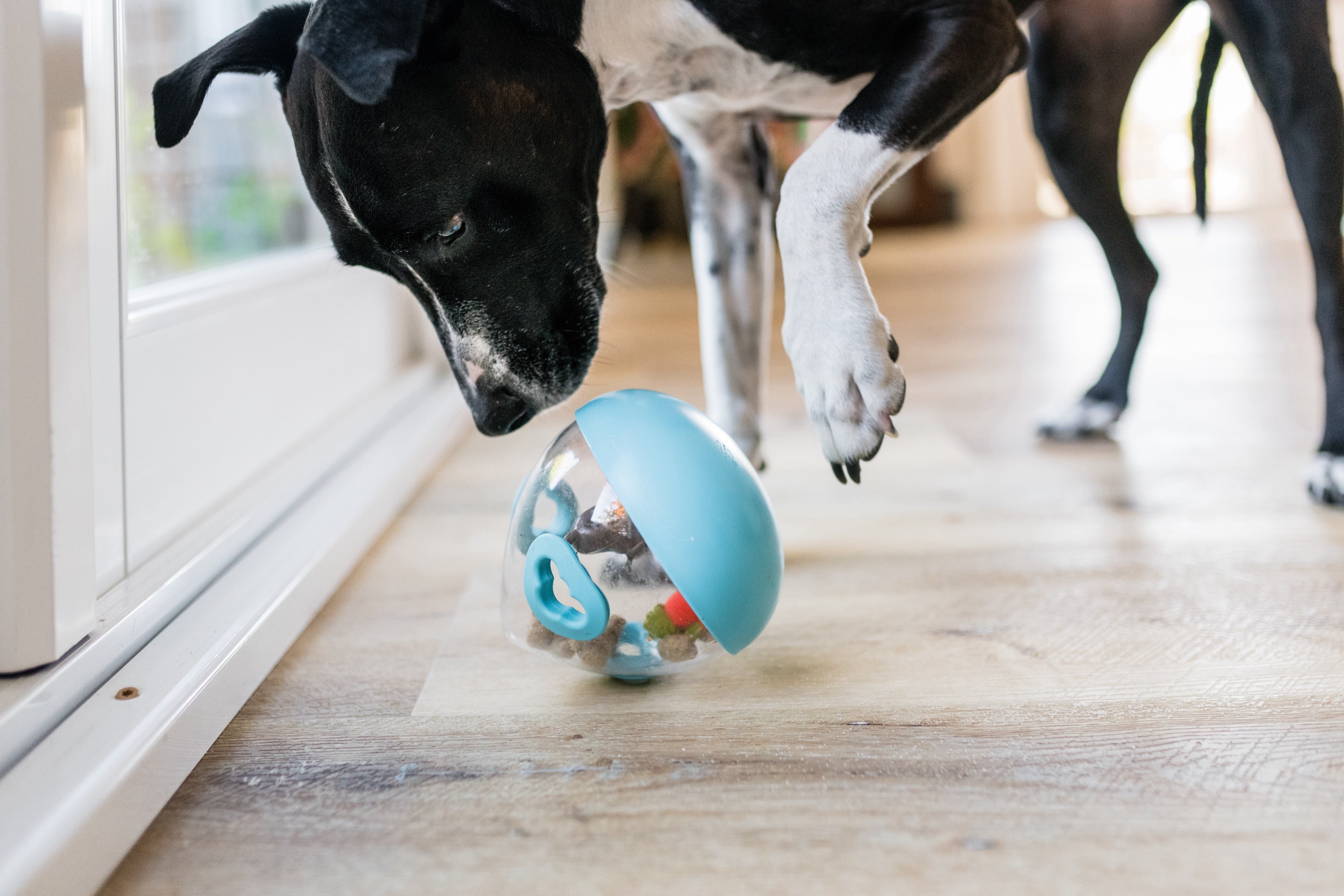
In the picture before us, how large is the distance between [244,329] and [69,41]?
73 centimetres

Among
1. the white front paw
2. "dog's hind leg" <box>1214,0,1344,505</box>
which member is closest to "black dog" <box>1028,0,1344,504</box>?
"dog's hind leg" <box>1214,0,1344,505</box>

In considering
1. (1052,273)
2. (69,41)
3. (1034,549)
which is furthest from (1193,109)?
(1052,273)

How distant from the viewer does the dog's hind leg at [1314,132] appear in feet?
4.58

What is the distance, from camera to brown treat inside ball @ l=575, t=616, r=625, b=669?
0.93m

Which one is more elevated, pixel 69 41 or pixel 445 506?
pixel 69 41

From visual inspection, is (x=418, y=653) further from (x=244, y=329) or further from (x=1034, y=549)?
(x=1034, y=549)

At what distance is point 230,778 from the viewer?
A: 0.86 m

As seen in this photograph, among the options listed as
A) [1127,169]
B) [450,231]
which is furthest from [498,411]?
[1127,169]

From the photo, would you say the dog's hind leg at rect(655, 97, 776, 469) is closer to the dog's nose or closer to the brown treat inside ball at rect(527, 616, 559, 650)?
the dog's nose

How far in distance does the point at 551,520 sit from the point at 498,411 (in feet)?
0.79

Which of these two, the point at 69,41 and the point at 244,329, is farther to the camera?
the point at 244,329

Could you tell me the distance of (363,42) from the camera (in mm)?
895

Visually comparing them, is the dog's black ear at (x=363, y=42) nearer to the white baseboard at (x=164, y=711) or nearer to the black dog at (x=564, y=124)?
the black dog at (x=564, y=124)

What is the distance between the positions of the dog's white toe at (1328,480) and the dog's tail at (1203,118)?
0.53m
